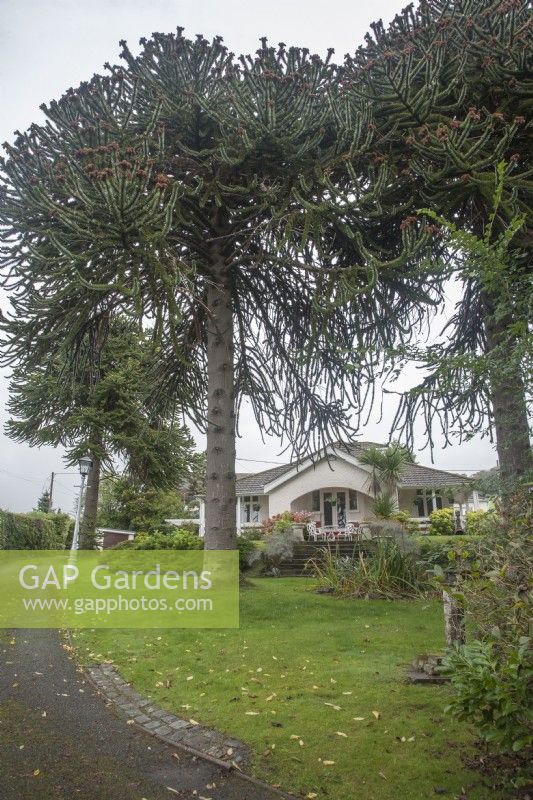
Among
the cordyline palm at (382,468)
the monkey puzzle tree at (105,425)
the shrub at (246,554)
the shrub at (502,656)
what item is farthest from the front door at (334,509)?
the shrub at (502,656)

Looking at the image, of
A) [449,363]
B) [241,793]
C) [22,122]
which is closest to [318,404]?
[449,363]

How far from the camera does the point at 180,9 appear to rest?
9875 mm

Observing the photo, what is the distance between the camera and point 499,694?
2.60m

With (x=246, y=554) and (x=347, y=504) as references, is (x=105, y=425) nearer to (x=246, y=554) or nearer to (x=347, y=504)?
(x=246, y=554)

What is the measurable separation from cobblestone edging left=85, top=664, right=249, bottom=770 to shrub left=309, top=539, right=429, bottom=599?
557 cm

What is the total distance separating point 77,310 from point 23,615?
5.22 m

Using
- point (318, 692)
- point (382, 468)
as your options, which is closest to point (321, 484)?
point (382, 468)

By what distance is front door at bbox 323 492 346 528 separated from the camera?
2839cm

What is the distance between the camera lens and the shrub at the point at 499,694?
2.58 metres

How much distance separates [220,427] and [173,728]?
565 cm

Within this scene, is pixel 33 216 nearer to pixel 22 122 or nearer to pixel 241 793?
pixel 22 122

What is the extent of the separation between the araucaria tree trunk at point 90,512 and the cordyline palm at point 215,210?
34.2 feet

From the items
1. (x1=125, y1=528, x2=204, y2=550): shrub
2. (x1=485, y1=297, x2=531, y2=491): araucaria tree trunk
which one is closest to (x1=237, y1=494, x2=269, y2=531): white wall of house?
(x1=125, y1=528, x2=204, y2=550): shrub

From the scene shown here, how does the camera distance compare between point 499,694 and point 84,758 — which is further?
point 84,758
